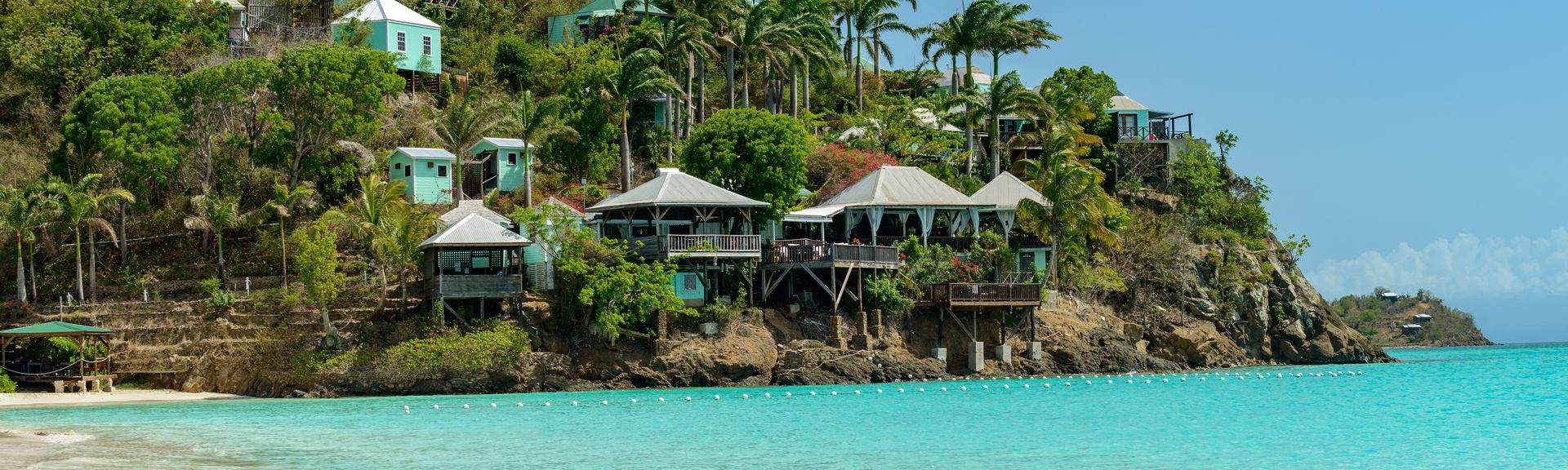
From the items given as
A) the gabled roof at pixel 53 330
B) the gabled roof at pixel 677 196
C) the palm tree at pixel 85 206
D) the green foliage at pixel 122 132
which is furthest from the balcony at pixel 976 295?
the palm tree at pixel 85 206

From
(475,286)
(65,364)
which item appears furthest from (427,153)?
(65,364)

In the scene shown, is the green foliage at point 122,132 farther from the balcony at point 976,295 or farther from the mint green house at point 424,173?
the balcony at point 976,295

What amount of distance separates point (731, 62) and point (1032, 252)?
15.2m

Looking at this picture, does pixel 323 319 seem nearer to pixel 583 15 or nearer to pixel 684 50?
pixel 684 50

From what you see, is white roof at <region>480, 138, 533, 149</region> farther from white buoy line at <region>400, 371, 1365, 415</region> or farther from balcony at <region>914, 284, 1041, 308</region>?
white buoy line at <region>400, 371, 1365, 415</region>

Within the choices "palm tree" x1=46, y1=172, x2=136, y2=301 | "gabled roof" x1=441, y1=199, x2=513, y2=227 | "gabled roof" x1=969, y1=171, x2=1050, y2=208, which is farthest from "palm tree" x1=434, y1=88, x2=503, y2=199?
"gabled roof" x1=969, y1=171, x2=1050, y2=208

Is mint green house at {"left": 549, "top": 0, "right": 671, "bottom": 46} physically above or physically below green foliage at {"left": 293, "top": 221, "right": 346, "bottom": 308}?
above

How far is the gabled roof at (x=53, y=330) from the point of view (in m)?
44.8

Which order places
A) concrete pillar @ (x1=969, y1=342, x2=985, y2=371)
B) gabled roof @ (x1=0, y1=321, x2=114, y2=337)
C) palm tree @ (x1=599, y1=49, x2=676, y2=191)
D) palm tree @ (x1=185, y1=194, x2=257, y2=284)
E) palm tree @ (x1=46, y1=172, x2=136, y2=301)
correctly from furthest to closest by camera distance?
palm tree @ (x1=599, y1=49, x2=676, y2=191), concrete pillar @ (x1=969, y1=342, x2=985, y2=371), palm tree @ (x1=185, y1=194, x2=257, y2=284), palm tree @ (x1=46, y1=172, x2=136, y2=301), gabled roof @ (x1=0, y1=321, x2=114, y2=337)

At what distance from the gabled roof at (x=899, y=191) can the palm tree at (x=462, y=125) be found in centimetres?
1272

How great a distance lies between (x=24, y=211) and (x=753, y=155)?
72.7 feet

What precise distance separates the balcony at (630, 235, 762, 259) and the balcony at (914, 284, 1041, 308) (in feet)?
19.5

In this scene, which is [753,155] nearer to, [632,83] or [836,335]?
[632,83]

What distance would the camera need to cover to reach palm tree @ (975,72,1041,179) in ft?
199
